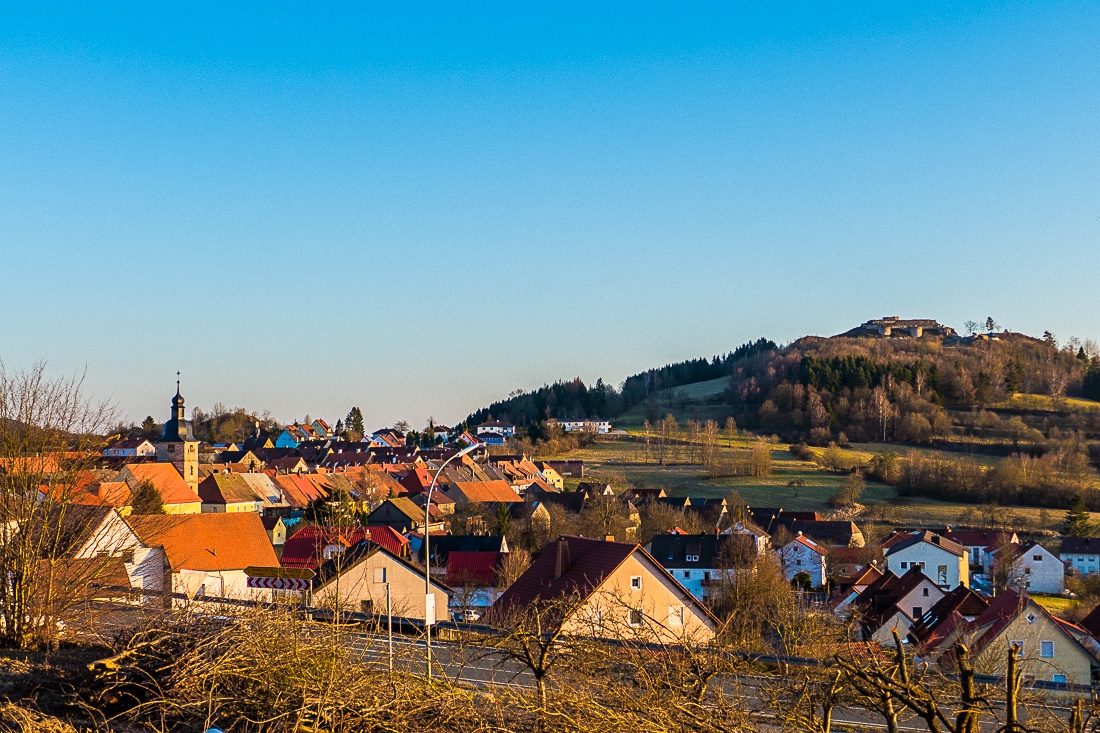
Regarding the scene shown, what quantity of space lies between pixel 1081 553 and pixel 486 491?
148ft

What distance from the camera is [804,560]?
57.7 m

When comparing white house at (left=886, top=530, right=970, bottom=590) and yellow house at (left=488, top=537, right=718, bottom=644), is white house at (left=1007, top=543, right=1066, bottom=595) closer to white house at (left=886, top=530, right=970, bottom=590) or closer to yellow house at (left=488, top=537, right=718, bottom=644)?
white house at (left=886, top=530, right=970, bottom=590)

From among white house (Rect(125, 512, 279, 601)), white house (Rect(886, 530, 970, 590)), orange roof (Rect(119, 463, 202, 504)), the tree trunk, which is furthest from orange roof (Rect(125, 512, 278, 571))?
white house (Rect(886, 530, 970, 590))

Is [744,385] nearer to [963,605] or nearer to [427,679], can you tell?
[963,605]

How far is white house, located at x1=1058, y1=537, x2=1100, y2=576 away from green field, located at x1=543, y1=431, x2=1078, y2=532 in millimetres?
13096

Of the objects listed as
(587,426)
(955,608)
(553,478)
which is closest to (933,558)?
(955,608)

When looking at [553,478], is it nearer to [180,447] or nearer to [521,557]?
[180,447]

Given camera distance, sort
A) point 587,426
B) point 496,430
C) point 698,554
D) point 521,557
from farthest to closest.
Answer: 1. point 496,430
2. point 587,426
3. point 698,554
4. point 521,557

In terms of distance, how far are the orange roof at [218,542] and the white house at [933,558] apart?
38.9m

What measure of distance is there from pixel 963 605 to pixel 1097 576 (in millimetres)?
26354

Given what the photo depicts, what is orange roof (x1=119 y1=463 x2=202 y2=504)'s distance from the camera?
4956 centimetres

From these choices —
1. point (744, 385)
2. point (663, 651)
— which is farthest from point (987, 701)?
point (744, 385)

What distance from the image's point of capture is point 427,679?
21.4 ft

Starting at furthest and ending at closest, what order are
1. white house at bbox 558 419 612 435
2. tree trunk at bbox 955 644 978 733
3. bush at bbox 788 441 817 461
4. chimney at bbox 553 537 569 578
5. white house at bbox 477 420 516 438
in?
white house at bbox 477 420 516 438, white house at bbox 558 419 612 435, bush at bbox 788 441 817 461, chimney at bbox 553 537 569 578, tree trunk at bbox 955 644 978 733
